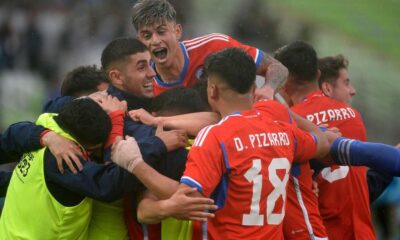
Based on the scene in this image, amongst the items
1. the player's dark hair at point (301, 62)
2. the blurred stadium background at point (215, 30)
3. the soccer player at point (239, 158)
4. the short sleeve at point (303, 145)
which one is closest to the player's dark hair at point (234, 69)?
the soccer player at point (239, 158)

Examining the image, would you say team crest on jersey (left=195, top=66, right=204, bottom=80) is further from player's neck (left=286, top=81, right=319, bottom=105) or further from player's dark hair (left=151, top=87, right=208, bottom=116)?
player's dark hair (left=151, top=87, right=208, bottom=116)

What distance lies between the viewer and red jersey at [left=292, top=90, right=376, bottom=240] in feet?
18.6

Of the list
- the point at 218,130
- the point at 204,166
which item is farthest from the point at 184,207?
the point at 218,130

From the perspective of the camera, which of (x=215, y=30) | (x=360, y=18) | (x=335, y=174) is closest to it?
(x=335, y=174)

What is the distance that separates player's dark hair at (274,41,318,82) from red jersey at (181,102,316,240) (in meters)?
1.28

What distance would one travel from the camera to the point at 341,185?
5.70 metres

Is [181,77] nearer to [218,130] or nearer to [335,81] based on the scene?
[335,81]

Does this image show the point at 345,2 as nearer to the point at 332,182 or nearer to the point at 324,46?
the point at 324,46

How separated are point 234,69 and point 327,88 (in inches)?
67.3

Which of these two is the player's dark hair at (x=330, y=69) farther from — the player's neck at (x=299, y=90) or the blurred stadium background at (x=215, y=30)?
the blurred stadium background at (x=215, y=30)

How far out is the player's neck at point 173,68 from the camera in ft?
19.6

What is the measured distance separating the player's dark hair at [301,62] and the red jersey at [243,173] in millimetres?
1280

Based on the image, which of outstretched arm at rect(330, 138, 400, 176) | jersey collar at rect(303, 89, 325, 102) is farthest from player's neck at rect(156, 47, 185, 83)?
outstretched arm at rect(330, 138, 400, 176)

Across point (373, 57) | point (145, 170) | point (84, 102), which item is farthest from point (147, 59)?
point (373, 57)
